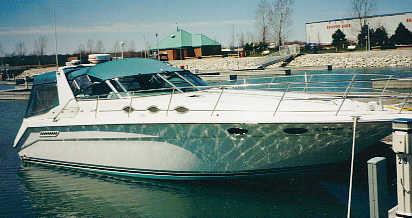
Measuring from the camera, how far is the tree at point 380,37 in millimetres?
47094

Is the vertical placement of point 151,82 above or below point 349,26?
below

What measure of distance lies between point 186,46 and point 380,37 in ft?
88.7

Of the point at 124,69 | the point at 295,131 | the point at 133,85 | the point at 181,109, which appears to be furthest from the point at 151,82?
the point at 295,131

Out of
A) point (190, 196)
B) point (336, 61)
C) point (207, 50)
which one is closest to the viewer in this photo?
point (190, 196)

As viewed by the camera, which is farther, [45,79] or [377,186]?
[45,79]

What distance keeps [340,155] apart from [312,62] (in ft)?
130

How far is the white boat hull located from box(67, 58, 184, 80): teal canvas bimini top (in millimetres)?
1419

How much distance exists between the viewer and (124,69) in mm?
8594

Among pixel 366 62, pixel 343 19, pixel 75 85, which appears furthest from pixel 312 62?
pixel 75 85

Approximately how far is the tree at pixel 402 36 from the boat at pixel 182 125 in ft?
145

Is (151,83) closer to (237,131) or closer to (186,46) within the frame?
(237,131)

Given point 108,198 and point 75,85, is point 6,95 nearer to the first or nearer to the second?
point 75,85

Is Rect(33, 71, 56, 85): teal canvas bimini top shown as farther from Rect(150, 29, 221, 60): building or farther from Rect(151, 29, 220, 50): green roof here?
Rect(151, 29, 220, 50): green roof

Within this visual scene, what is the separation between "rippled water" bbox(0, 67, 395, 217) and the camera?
20.9ft
